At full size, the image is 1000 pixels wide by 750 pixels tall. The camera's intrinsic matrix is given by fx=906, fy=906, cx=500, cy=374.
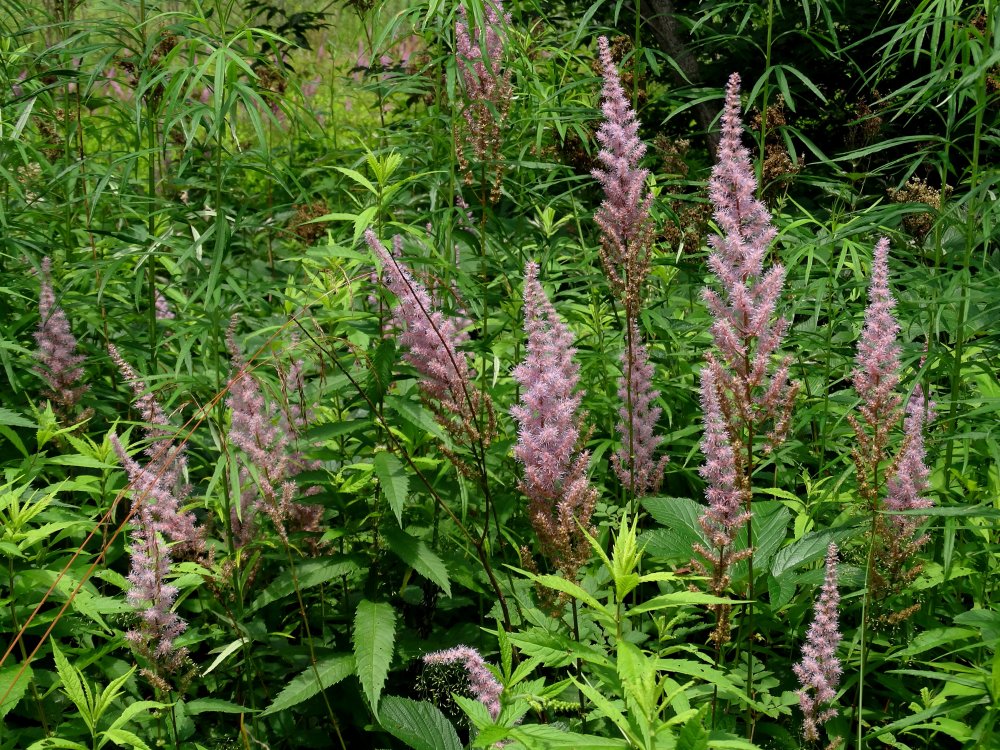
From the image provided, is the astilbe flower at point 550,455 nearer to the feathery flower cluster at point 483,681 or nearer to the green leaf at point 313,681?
the feathery flower cluster at point 483,681

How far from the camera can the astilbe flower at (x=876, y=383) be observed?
79.4 inches

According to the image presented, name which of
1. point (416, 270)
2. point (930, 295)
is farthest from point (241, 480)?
point (930, 295)

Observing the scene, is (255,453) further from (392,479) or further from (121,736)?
(121,736)

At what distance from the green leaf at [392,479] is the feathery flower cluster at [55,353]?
4.35ft

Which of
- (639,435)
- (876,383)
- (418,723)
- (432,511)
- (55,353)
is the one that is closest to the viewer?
(876,383)

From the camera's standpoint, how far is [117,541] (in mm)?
3045

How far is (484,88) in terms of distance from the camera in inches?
118

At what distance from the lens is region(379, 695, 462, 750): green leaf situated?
2180 millimetres

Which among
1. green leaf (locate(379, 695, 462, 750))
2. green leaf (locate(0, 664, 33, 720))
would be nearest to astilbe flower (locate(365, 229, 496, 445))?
green leaf (locate(379, 695, 462, 750))

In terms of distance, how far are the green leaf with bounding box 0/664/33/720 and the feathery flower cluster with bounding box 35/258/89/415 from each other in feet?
3.50

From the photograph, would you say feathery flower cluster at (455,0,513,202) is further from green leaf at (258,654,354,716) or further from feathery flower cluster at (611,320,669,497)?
green leaf at (258,654,354,716)

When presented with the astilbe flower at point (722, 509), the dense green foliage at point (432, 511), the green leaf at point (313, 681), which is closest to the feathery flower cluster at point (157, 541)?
the dense green foliage at point (432, 511)

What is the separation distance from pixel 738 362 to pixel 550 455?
47 centimetres

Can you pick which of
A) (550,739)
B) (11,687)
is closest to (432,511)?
(11,687)
